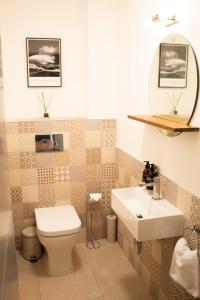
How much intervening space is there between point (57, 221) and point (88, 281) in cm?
55

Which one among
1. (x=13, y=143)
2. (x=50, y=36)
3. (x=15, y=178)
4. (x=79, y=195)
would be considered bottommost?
(x=79, y=195)

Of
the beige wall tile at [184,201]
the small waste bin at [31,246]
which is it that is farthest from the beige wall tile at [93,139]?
the beige wall tile at [184,201]

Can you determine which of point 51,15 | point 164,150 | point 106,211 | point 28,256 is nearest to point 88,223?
point 106,211

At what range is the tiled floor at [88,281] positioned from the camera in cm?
224

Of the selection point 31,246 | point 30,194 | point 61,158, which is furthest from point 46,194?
point 31,246

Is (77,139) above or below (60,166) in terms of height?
above

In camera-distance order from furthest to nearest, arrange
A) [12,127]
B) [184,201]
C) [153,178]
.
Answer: [12,127], [153,178], [184,201]

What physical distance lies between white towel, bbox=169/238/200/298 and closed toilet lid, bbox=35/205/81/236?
40.6 inches

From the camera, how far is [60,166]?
9.22 feet

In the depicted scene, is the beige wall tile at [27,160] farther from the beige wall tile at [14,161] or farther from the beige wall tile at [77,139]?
the beige wall tile at [77,139]

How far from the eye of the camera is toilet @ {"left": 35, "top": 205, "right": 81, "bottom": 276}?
2.31m

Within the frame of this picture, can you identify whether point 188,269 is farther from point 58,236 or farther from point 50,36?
point 50,36

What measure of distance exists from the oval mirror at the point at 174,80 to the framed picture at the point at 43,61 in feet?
3.32

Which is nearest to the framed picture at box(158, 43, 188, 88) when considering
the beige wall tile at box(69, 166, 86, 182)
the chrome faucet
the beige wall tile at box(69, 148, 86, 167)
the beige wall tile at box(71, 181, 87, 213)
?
the chrome faucet
